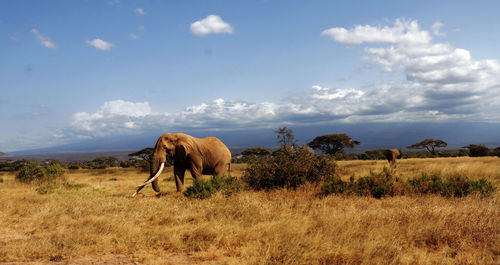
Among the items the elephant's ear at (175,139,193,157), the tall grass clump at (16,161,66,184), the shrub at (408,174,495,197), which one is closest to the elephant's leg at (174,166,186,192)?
the elephant's ear at (175,139,193,157)

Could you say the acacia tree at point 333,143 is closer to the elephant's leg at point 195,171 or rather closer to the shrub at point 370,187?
the shrub at point 370,187

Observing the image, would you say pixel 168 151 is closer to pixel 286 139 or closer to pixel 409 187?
pixel 286 139

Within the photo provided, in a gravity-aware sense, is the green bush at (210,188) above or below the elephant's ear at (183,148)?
below

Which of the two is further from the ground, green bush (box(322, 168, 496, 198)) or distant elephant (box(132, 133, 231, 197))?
distant elephant (box(132, 133, 231, 197))

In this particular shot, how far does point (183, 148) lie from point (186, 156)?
0.33 metres

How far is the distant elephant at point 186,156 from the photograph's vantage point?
34.1ft

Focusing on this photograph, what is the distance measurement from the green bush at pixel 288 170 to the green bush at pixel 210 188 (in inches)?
41.4

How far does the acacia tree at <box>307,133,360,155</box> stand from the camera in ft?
171

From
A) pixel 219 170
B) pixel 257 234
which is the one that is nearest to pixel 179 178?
pixel 219 170

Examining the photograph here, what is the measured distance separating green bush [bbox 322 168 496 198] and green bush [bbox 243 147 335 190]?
3.11 feet

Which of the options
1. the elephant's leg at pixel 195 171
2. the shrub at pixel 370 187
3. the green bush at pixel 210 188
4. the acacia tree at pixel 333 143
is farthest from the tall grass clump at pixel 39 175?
the acacia tree at pixel 333 143

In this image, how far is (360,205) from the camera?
308 inches

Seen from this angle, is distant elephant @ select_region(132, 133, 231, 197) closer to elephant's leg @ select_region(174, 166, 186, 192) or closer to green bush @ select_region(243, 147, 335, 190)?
elephant's leg @ select_region(174, 166, 186, 192)

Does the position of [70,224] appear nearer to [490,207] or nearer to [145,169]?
[490,207]
